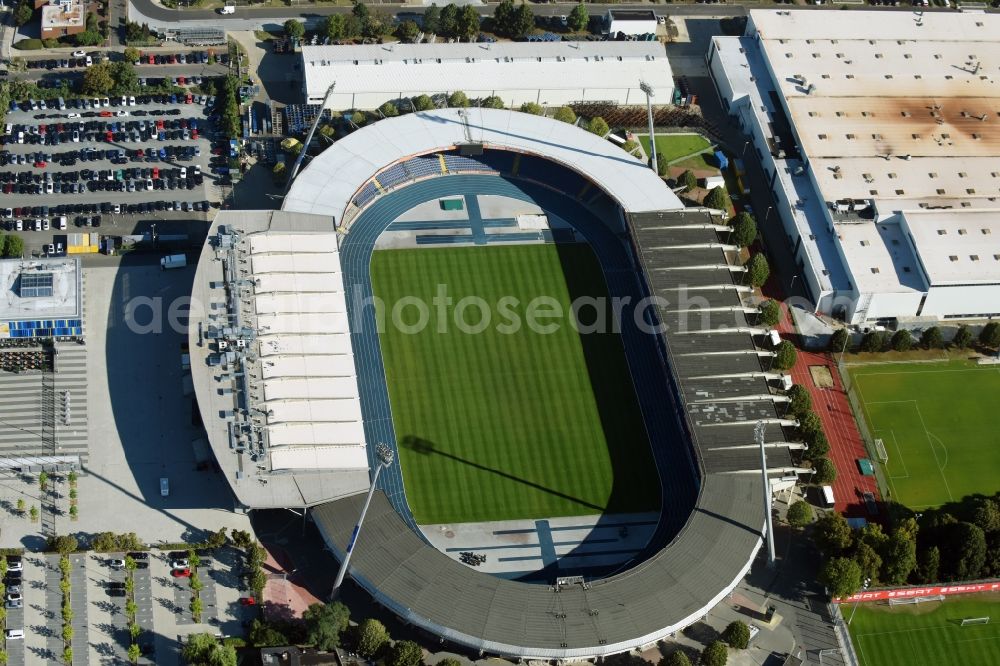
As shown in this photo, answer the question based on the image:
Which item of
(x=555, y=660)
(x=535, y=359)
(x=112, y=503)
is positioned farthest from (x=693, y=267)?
(x=112, y=503)

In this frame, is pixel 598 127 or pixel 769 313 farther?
pixel 598 127

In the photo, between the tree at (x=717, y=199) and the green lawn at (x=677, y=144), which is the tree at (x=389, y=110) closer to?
the green lawn at (x=677, y=144)

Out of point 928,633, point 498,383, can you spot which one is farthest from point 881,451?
point 498,383

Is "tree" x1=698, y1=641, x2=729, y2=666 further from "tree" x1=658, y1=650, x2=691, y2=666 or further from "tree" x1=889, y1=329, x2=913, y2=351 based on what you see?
"tree" x1=889, y1=329, x2=913, y2=351

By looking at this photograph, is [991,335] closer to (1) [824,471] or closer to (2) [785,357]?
(2) [785,357]

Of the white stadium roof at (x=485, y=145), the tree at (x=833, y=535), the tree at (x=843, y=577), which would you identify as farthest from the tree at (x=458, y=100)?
the tree at (x=843, y=577)

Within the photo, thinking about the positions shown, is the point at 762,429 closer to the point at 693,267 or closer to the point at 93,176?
the point at 693,267
